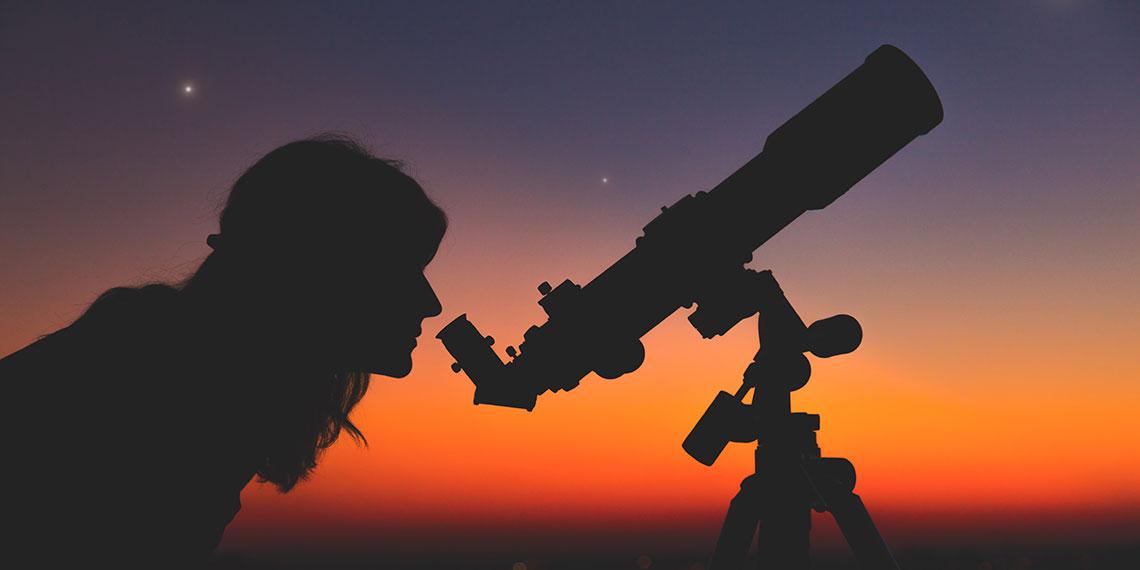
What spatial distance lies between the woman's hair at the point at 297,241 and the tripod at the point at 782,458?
1.54 meters

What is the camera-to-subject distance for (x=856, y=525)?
2494 mm

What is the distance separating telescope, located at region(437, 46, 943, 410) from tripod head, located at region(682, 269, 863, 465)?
263 millimetres

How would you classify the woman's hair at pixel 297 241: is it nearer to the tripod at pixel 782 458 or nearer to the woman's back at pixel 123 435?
the woman's back at pixel 123 435

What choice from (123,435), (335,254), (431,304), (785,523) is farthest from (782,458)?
(123,435)

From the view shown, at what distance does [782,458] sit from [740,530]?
0.33 metres

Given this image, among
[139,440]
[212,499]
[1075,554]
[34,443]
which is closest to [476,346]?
[212,499]

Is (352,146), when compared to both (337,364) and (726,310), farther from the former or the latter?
(726,310)

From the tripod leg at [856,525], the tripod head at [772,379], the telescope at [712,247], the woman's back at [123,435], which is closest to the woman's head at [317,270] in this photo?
the woman's back at [123,435]

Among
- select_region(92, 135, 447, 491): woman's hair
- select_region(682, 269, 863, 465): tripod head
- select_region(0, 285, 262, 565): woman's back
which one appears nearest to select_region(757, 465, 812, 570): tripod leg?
select_region(682, 269, 863, 465): tripod head

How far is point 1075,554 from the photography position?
55156 mm

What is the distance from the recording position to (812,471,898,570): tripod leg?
241 cm

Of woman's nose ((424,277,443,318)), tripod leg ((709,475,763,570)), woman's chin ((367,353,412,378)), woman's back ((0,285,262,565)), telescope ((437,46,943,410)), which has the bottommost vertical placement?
woman's back ((0,285,262,565))

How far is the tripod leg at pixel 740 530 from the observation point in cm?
263

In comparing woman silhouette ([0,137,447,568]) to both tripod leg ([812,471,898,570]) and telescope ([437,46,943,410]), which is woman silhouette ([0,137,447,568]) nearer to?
telescope ([437,46,943,410])
